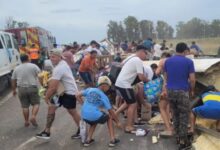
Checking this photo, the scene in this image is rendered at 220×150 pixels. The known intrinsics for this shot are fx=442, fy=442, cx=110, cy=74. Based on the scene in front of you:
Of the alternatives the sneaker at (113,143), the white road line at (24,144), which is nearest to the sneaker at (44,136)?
the white road line at (24,144)

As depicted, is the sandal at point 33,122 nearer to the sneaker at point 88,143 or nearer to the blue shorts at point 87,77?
the sneaker at point 88,143

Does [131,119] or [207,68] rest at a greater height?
[207,68]

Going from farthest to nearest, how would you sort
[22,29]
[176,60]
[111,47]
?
[22,29], [111,47], [176,60]

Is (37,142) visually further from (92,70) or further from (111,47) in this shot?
(111,47)

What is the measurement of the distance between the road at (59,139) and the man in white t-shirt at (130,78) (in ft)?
1.57

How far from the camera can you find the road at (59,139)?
834 centimetres

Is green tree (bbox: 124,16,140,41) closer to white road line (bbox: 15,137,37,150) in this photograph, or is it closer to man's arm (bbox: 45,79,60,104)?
white road line (bbox: 15,137,37,150)

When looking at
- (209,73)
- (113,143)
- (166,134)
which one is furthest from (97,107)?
(209,73)

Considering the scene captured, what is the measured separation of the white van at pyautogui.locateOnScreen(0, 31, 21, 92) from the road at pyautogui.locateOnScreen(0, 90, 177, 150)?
207 inches

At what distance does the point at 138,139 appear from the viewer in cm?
883

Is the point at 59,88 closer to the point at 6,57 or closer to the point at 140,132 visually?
the point at 140,132

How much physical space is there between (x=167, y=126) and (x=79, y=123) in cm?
177

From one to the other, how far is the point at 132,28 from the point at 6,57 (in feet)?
152

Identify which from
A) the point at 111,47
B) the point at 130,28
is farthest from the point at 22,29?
the point at 130,28
